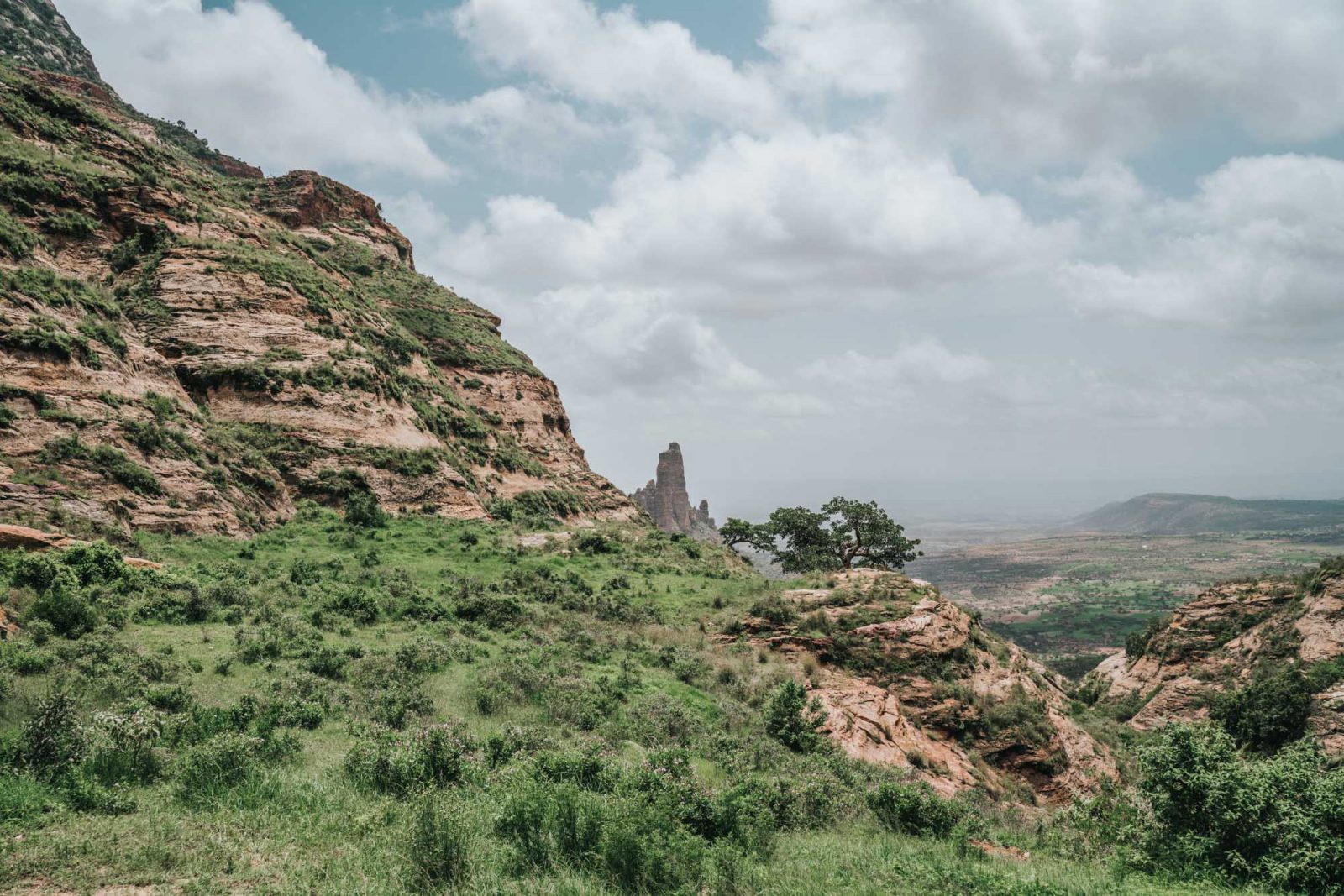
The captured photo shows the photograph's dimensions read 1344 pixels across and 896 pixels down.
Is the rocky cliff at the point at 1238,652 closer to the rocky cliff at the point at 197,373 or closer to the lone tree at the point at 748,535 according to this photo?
the lone tree at the point at 748,535

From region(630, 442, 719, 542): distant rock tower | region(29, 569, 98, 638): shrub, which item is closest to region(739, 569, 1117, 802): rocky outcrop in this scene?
region(29, 569, 98, 638): shrub

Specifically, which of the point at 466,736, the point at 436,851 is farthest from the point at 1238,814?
the point at 466,736

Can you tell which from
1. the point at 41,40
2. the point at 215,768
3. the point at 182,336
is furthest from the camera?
the point at 41,40

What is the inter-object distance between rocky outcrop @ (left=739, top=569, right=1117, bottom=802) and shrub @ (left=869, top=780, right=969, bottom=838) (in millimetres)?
5463

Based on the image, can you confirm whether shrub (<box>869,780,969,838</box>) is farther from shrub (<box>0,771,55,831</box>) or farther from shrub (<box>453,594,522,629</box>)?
shrub (<box>453,594,522,629</box>)

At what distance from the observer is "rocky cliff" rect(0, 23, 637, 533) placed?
24.2 m

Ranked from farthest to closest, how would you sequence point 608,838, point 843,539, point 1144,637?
point 843,539
point 1144,637
point 608,838

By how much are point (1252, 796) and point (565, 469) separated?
5628 cm

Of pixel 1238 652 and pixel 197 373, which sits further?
pixel 197 373

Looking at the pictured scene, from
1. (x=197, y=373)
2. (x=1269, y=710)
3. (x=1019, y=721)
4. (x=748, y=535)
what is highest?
(x=197, y=373)

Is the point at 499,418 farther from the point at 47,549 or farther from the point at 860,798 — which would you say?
the point at 860,798

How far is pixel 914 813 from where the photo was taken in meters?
11.3

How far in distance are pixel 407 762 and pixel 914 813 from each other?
30.4 feet

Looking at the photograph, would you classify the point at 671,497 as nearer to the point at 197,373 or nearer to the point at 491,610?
the point at 197,373
